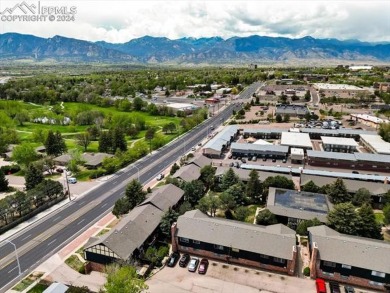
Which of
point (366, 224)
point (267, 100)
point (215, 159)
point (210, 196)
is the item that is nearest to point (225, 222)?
point (210, 196)

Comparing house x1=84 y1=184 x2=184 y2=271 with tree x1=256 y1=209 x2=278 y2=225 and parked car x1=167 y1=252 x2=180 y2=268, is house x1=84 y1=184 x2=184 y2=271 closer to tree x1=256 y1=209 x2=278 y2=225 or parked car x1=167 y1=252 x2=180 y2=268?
parked car x1=167 y1=252 x2=180 y2=268

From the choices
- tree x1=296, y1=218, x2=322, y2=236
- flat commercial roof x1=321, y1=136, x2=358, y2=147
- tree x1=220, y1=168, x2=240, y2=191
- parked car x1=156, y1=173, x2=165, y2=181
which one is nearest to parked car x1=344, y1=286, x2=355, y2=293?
tree x1=296, y1=218, x2=322, y2=236

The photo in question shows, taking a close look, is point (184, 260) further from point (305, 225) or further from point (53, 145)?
point (53, 145)

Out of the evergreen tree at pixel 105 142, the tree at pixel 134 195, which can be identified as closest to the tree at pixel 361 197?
the tree at pixel 134 195

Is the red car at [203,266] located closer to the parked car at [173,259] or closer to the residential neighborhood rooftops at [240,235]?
the residential neighborhood rooftops at [240,235]

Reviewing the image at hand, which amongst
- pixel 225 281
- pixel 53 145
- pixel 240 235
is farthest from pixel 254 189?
pixel 53 145

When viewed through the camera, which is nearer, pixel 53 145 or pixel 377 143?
pixel 53 145

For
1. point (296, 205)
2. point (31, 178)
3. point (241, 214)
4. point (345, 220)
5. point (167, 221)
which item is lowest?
point (31, 178)
